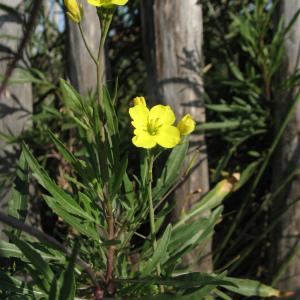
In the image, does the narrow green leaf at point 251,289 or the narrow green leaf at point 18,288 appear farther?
the narrow green leaf at point 251,289

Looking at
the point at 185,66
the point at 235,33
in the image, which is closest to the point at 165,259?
the point at 185,66

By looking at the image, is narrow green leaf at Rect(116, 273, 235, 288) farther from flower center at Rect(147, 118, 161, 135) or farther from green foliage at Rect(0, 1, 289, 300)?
flower center at Rect(147, 118, 161, 135)

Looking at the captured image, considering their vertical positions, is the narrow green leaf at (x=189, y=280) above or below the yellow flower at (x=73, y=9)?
below

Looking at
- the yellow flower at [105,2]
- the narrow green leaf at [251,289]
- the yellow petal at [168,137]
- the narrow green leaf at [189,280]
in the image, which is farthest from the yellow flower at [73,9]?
the narrow green leaf at [251,289]

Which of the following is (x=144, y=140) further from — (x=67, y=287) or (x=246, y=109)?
(x=246, y=109)

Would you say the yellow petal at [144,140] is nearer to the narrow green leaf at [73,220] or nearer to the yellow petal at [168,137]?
the yellow petal at [168,137]

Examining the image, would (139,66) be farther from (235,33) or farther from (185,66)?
(185,66)

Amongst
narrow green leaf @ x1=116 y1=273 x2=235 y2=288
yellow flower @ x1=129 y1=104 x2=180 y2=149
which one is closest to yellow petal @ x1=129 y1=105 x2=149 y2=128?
yellow flower @ x1=129 y1=104 x2=180 y2=149
